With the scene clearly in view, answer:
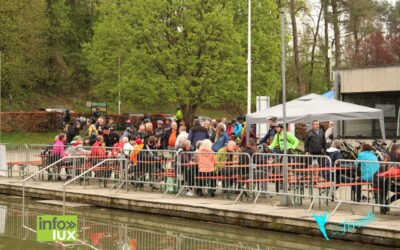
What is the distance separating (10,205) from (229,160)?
627cm

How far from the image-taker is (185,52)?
142 feet

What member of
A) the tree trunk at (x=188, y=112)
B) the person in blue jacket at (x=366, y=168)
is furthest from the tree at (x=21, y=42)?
the person in blue jacket at (x=366, y=168)

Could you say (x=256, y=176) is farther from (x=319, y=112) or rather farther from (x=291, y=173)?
(x=319, y=112)

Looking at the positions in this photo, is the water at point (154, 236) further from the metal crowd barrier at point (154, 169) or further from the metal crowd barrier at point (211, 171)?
the metal crowd barrier at point (154, 169)

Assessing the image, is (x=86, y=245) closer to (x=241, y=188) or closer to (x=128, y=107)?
(x=241, y=188)

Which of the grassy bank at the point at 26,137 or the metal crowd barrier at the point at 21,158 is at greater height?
the grassy bank at the point at 26,137

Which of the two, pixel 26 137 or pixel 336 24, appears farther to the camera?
pixel 336 24

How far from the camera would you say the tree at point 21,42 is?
55.8 meters

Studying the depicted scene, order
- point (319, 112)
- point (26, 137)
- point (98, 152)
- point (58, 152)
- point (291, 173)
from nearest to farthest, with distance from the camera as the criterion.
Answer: point (291, 173) < point (319, 112) < point (98, 152) < point (58, 152) < point (26, 137)

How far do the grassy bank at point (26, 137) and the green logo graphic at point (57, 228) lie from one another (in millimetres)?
31402

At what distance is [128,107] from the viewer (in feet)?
218

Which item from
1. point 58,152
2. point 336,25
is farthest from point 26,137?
point 58,152

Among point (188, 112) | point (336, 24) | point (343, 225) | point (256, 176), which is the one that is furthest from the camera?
point (336, 24)

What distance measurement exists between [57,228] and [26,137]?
3456 centimetres
